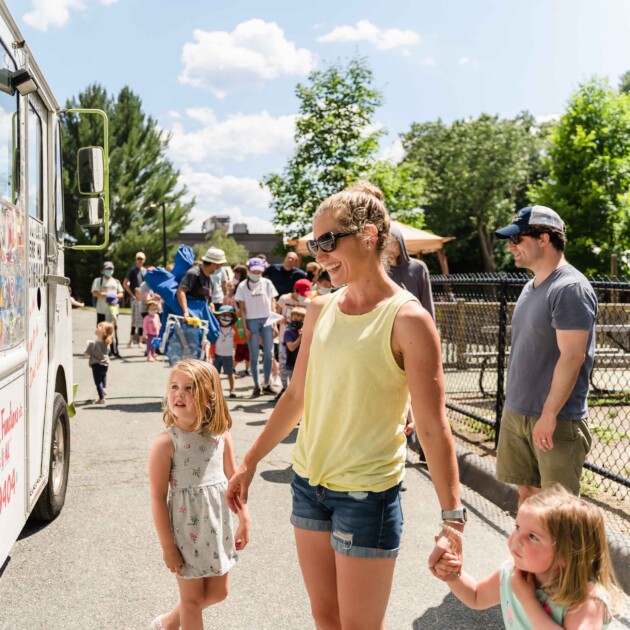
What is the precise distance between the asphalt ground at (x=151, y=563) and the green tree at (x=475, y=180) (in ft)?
150

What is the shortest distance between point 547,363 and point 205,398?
1.69m

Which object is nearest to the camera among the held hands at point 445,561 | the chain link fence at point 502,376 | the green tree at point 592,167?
the held hands at point 445,561

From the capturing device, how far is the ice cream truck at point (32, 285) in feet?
10.7

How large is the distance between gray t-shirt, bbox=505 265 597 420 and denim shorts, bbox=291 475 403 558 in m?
1.46

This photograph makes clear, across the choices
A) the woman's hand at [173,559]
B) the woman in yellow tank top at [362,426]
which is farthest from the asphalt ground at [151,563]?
the woman in yellow tank top at [362,426]

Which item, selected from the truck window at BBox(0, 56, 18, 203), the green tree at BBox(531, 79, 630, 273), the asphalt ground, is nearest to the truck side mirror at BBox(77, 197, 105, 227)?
the truck window at BBox(0, 56, 18, 203)

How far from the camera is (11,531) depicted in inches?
133

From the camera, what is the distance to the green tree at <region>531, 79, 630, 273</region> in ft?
74.1

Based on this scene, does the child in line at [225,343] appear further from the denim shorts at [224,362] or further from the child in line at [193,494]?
the child in line at [193,494]

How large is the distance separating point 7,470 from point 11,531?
0.34m

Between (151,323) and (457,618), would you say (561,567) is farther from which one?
(151,323)

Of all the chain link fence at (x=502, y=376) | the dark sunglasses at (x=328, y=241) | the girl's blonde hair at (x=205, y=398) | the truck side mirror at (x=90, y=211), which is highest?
the truck side mirror at (x=90, y=211)

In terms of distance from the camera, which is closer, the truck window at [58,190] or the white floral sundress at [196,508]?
the white floral sundress at [196,508]

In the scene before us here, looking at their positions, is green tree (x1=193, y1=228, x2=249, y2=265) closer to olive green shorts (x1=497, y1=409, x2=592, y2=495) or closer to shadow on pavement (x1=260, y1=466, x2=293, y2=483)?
shadow on pavement (x1=260, y1=466, x2=293, y2=483)
